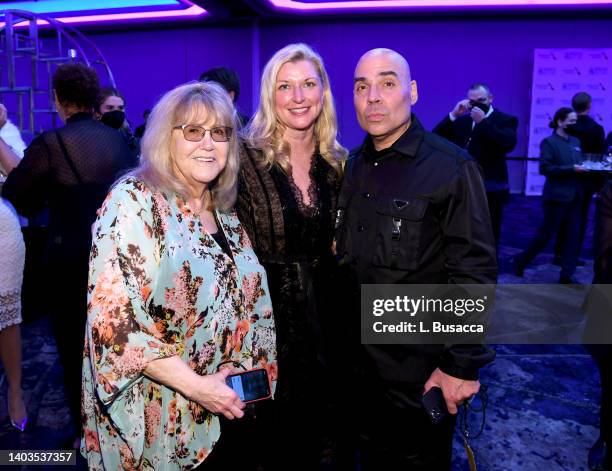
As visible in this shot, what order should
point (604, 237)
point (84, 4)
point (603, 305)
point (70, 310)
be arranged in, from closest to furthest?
1. point (604, 237)
2. point (603, 305)
3. point (70, 310)
4. point (84, 4)

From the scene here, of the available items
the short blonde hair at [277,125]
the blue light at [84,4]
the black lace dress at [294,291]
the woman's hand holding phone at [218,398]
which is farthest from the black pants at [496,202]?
the blue light at [84,4]

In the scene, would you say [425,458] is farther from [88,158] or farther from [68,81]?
[68,81]

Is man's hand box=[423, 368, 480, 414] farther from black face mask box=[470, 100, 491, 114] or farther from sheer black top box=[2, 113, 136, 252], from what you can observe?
black face mask box=[470, 100, 491, 114]

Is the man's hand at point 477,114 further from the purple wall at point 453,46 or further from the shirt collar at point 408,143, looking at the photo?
the purple wall at point 453,46

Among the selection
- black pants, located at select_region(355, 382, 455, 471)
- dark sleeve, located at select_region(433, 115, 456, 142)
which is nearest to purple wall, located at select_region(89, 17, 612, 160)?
dark sleeve, located at select_region(433, 115, 456, 142)

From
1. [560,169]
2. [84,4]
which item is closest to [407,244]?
[560,169]

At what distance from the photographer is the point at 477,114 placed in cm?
509

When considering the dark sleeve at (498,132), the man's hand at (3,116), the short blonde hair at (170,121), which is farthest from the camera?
the dark sleeve at (498,132)

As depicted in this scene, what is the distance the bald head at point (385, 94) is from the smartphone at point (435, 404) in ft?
2.82

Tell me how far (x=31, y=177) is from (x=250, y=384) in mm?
1463

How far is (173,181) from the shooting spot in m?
1.50

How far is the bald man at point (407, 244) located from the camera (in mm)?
1613

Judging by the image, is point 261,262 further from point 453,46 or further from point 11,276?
point 453,46

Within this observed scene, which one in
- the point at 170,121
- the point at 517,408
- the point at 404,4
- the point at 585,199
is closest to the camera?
the point at 170,121
